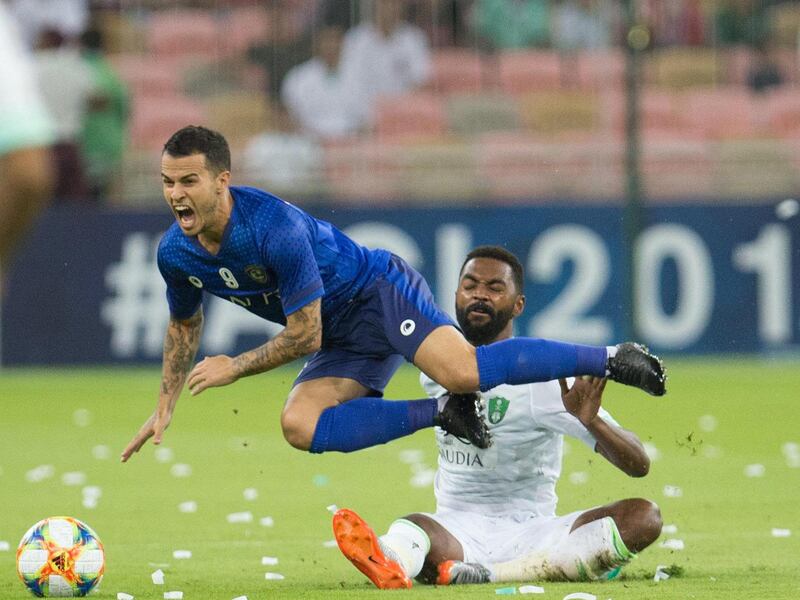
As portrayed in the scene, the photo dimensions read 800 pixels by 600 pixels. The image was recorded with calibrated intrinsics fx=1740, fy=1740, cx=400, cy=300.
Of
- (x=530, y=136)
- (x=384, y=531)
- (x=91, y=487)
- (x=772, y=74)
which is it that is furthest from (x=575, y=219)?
(x=384, y=531)

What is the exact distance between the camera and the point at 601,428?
7086 millimetres

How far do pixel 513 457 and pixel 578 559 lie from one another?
60cm

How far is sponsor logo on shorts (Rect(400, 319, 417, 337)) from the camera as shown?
25.5 feet

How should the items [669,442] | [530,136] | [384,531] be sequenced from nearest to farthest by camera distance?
[384,531], [669,442], [530,136]

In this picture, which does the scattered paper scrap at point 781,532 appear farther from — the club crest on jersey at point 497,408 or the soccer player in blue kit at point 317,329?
the club crest on jersey at point 497,408

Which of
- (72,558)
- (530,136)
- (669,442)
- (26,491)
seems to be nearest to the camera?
(72,558)

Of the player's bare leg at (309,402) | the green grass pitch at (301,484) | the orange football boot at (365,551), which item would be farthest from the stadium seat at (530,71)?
the orange football boot at (365,551)

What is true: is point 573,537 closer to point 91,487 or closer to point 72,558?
point 72,558

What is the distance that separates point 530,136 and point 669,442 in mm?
7044

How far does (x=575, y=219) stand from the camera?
58.8ft

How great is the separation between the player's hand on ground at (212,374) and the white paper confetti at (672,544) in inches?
92.9

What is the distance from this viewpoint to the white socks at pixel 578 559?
702 cm

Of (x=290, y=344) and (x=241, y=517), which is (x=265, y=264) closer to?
(x=290, y=344)

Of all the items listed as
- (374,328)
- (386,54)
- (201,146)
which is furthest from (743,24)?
(201,146)
